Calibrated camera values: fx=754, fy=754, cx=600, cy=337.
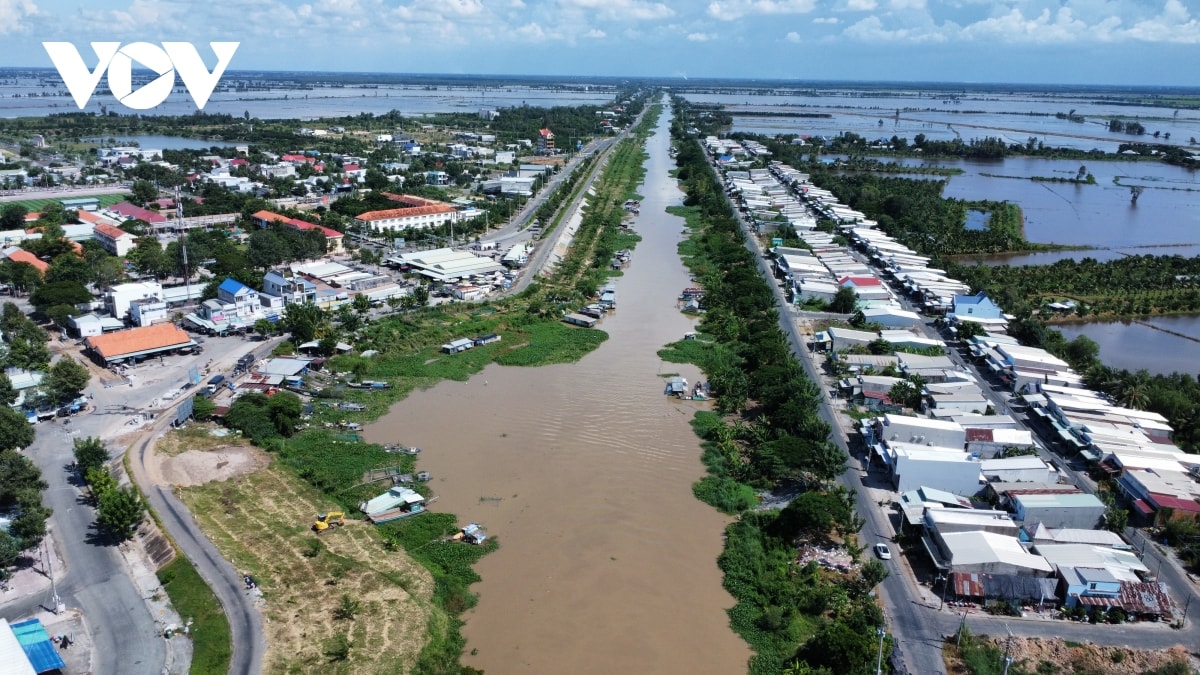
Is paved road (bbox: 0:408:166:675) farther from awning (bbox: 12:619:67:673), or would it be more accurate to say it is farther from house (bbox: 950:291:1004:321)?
house (bbox: 950:291:1004:321)

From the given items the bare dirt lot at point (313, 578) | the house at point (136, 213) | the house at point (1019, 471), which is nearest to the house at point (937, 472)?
the house at point (1019, 471)

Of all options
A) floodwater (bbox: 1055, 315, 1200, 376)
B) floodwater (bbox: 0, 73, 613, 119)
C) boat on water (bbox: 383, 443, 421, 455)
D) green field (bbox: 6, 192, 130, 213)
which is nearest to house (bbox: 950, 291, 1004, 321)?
floodwater (bbox: 1055, 315, 1200, 376)

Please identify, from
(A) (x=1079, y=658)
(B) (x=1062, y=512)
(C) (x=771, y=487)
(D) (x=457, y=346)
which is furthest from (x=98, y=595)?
(B) (x=1062, y=512)

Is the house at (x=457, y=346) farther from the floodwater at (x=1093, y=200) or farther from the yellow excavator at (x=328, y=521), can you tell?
the floodwater at (x=1093, y=200)

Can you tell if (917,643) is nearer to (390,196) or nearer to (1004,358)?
(1004,358)

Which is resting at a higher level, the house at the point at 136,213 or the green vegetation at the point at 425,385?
the house at the point at 136,213

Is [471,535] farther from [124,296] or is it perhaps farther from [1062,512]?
[124,296]
